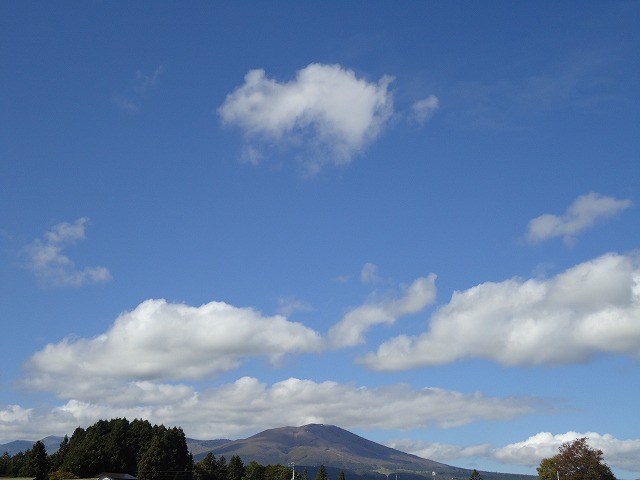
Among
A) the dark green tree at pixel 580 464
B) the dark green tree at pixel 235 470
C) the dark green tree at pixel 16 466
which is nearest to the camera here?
the dark green tree at pixel 580 464

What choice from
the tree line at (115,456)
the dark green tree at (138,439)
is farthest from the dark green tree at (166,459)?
the dark green tree at (138,439)

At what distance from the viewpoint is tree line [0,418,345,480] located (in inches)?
Answer: 5906

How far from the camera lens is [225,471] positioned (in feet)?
632

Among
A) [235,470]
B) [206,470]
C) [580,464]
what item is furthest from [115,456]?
[580,464]

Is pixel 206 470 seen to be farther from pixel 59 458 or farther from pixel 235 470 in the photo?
pixel 59 458

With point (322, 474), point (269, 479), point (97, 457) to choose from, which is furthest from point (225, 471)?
point (97, 457)

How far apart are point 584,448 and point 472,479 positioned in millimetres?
69465

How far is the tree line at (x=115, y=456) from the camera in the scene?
15000cm

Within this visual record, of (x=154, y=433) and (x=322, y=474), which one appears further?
(x=322, y=474)

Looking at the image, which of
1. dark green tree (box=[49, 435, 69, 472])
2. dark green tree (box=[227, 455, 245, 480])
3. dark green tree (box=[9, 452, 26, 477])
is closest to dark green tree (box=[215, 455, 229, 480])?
dark green tree (box=[227, 455, 245, 480])

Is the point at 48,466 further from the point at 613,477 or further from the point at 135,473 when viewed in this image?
the point at 613,477

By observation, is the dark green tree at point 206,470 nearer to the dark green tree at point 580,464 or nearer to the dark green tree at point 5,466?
the dark green tree at point 5,466

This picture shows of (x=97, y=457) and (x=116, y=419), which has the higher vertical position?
(x=116, y=419)

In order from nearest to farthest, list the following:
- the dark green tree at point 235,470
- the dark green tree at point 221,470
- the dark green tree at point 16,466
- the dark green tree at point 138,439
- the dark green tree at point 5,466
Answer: the dark green tree at point 138,439, the dark green tree at point 16,466, the dark green tree at point 5,466, the dark green tree at point 221,470, the dark green tree at point 235,470
